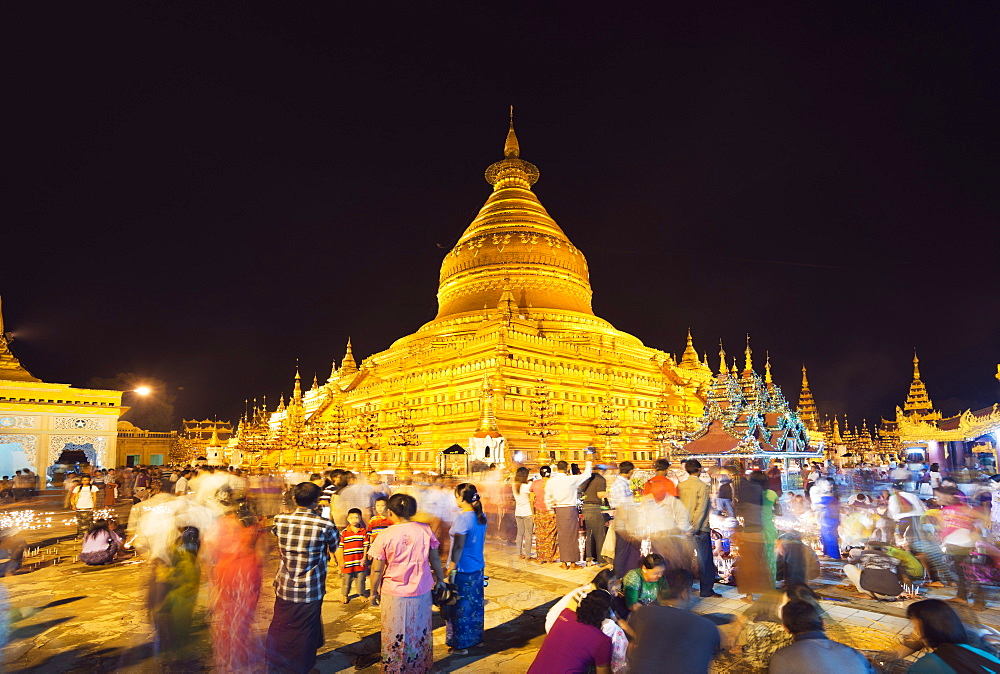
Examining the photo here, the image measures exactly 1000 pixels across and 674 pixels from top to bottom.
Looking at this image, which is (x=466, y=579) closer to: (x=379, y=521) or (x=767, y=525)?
(x=379, y=521)

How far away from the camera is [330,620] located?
289 inches

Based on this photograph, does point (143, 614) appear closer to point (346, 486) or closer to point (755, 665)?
point (346, 486)

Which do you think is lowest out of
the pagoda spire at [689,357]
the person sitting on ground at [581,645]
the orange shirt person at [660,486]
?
the person sitting on ground at [581,645]

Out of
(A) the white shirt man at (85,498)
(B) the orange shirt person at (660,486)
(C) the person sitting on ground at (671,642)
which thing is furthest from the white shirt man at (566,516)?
(A) the white shirt man at (85,498)

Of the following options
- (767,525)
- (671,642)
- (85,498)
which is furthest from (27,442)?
(671,642)

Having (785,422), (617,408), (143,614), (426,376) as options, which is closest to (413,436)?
(426,376)

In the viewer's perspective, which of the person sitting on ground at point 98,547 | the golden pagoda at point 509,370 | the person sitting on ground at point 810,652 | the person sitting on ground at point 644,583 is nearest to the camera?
the person sitting on ground at point 810,652

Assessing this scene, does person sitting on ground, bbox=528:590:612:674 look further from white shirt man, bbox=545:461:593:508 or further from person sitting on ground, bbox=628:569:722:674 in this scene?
white shirt man, bbox=545:461:593:508

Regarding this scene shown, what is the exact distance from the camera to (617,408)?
34.8 m

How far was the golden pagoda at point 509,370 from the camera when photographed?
1178 inches

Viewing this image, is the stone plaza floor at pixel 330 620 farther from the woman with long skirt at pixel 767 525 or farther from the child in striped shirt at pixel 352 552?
the woman with long skirt at pixel 767 525

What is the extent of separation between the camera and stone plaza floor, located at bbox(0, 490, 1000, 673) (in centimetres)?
594


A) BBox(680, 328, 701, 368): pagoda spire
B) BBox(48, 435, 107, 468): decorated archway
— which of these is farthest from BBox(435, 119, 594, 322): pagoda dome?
BBox(48, 435, 107, 468): decorated archway

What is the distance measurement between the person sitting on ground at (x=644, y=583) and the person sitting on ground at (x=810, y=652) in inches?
56.6
